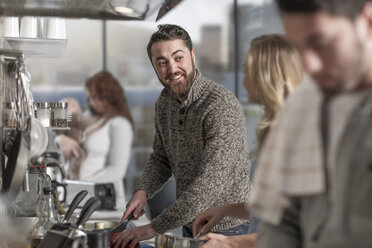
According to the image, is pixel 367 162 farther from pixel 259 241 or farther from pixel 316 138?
pixel 259 241

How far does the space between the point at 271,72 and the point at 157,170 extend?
128 centimetres

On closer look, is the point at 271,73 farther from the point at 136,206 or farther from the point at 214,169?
the point at 136,206

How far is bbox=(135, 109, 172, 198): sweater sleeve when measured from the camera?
7.91 feet

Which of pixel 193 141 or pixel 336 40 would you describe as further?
pixel 193 141

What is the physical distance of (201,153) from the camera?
7.24 ft

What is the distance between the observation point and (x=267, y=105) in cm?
130

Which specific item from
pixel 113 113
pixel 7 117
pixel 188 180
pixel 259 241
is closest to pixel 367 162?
pixel 259 241

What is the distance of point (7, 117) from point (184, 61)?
0.79m

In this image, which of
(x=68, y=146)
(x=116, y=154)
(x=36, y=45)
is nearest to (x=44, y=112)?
(x=36, y=45)

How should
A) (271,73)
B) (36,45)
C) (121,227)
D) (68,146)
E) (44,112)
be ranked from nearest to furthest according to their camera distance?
(271,73) → (121,227) → (44,112) → (36,45) → (68,146)

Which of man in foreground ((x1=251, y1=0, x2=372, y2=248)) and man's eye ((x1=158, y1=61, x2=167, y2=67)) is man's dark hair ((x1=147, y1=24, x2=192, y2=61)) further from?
man in foreground ((x1=251, y1=0, x2=372, y2=248))

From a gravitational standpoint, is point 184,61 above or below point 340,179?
above

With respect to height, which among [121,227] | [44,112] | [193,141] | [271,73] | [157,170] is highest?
[271,73]

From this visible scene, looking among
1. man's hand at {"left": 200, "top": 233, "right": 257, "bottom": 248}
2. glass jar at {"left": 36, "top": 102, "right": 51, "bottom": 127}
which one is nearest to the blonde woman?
man's hand at {"left": 200, "top": 233, "right": 257, "bottom": 248}
